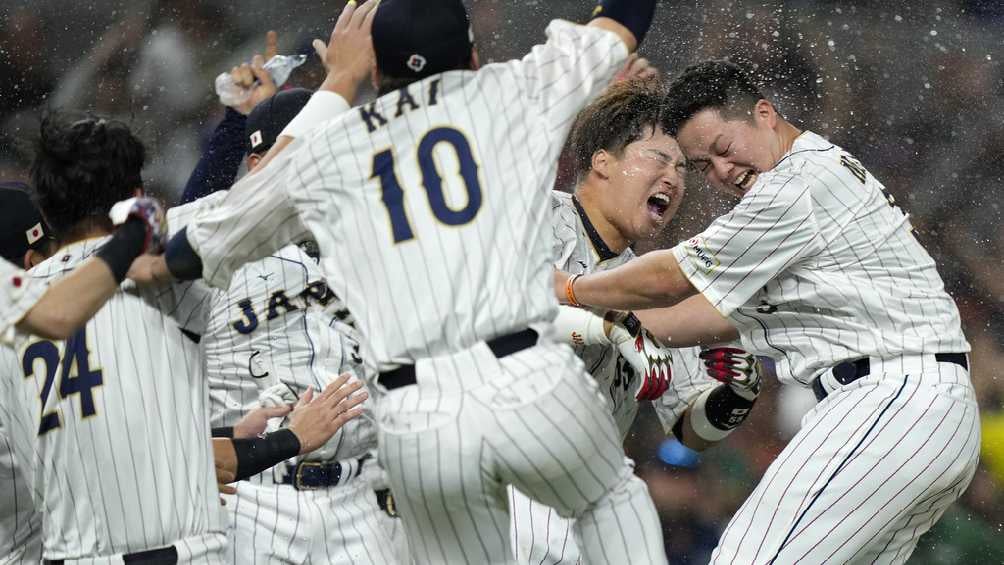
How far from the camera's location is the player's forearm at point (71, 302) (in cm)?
239

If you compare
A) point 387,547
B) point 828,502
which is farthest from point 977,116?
point 387,547

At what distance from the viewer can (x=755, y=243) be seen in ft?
11.7

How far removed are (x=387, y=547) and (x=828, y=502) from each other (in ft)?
4.68

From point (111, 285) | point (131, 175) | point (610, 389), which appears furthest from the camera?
point (610, 389)

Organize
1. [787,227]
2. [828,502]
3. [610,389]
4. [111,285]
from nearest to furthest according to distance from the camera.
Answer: [111,285]
[828,502]
[787,227]
[610,389]

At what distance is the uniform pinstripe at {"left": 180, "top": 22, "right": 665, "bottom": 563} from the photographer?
2484 mm

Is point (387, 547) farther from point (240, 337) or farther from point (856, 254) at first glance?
point (856, 254)

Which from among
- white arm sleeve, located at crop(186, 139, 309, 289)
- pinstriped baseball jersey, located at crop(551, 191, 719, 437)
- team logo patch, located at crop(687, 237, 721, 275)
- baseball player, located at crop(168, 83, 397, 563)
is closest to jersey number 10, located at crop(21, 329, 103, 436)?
white arm sleeve, located at crop(186, 139, 309, 289)

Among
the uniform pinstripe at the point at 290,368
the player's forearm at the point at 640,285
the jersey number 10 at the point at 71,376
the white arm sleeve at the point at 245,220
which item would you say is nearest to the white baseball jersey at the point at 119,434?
the jersey number 10 at the point at 71,376

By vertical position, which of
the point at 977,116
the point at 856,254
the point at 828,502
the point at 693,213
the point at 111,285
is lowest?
the point at 693,213

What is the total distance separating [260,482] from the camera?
3855mm

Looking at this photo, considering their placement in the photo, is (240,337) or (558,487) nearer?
(558,487)

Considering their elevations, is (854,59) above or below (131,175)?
below

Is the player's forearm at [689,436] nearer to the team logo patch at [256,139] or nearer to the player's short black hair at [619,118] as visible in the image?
the player's short black hair at [619,118]
